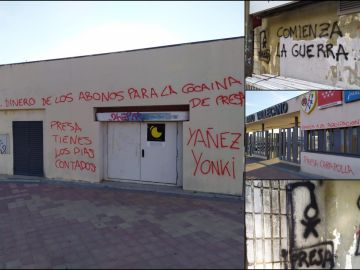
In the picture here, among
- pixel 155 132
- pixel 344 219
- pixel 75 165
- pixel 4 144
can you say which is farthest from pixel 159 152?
pixel 4 144

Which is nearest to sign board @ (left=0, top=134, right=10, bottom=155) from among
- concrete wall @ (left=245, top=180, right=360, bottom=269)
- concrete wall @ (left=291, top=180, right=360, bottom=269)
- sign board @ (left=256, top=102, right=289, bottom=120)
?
concrete wall @ (left=245, top=180, right=360, bottom=269)

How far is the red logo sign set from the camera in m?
4.38

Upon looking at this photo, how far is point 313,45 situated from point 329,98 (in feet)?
3.70

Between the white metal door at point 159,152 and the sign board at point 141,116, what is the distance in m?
0.32

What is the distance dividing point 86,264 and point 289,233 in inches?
101

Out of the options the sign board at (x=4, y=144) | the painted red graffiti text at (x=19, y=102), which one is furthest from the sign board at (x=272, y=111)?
the sign board at (x=4, y=144)

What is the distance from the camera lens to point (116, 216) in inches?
226

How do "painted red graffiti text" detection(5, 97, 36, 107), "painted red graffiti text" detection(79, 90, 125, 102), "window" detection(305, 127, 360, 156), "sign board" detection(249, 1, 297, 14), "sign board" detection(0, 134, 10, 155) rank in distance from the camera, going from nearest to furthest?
"window" detection(305, 127, 360, 156) → "sign board" detection(249, 1, 297, 14) → "painted red graffiti text" detection(79, 90, 125, 102) → "painted red graffiti text" detection(5, 97, 36, 107) → "sign board" detection(0, 134, 10, 155)

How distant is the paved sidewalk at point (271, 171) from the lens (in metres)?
3.75

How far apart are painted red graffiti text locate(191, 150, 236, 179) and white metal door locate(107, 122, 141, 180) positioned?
179 cm

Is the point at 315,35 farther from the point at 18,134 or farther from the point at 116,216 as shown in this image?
the point at 18,134

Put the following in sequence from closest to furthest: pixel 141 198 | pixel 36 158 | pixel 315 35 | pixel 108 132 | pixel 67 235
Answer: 1. pixel 67 235
2. pixel 315 35
3. pixel 141 198
4. pixel 108 132
5. pixel 36 158

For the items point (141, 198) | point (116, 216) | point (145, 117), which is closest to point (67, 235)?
point (116, 216)

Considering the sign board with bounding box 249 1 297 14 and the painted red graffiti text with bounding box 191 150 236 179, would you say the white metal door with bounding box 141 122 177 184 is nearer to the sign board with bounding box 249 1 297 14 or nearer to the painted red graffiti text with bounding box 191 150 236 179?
the painted red graffiti text with bounding box 191 150 236 179
